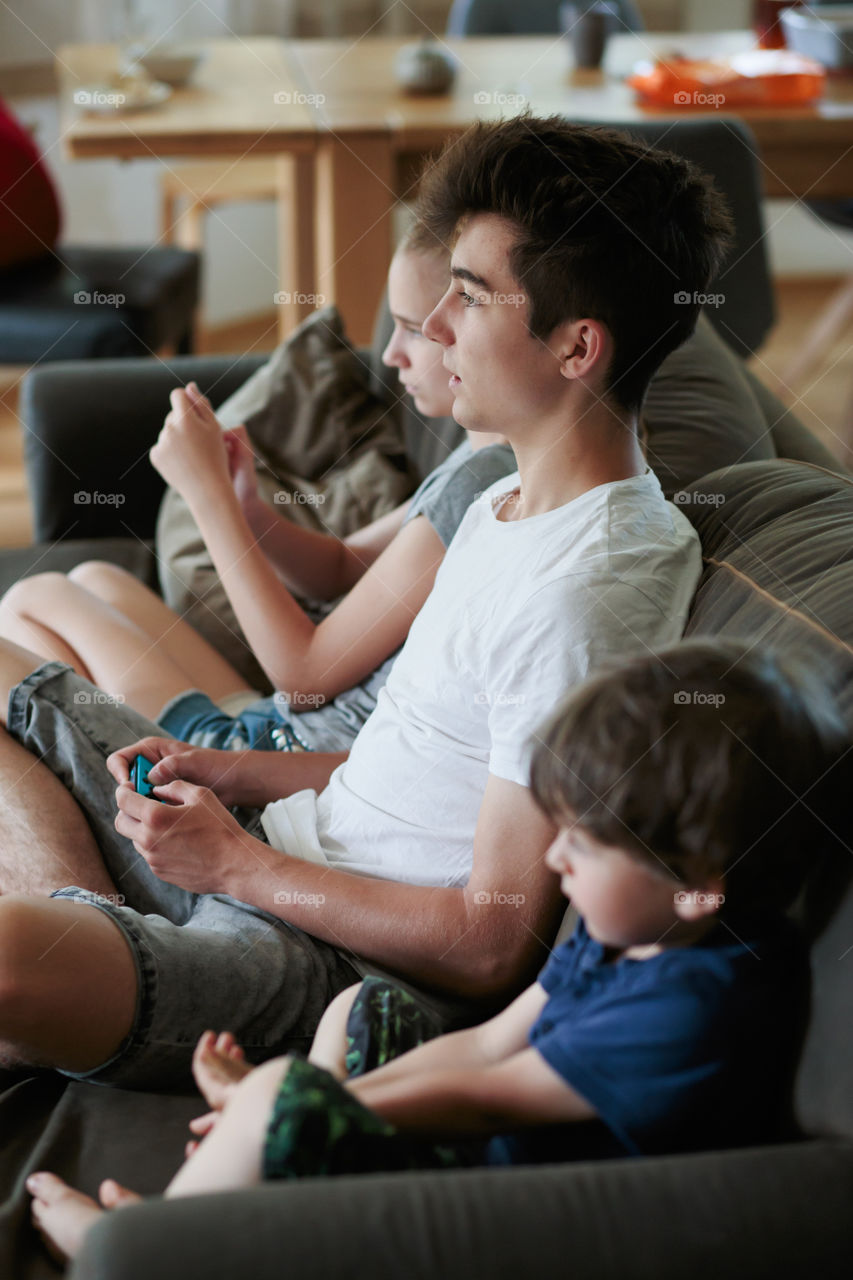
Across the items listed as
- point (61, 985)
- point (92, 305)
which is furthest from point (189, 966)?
point (92, 305)

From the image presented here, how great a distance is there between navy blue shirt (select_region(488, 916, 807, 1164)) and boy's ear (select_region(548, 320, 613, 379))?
0.53 metres

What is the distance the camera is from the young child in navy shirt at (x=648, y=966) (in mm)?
822

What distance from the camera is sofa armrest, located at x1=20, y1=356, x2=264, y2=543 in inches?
83.0

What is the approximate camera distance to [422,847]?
1.19 meters

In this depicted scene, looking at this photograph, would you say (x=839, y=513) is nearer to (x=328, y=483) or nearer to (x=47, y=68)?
(x=328, y=483)

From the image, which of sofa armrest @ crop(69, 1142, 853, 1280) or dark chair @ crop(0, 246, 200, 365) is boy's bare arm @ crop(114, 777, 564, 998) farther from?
dark chair @ crop(0, 246, 200, 365)

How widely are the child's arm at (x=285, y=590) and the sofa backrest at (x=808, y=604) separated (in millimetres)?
316

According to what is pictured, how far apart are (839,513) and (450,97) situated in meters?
2.44

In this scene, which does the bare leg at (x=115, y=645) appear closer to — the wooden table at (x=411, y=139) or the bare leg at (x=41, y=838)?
the bare leg at (x=41, y=838)

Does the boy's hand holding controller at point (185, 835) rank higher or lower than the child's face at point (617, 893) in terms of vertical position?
lower

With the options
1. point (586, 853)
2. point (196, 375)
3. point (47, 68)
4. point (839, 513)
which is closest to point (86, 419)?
point (196, 375)

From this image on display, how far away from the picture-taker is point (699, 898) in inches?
32.7

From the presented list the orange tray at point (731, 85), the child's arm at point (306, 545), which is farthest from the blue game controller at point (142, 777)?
the orange tray at point (731, 85)

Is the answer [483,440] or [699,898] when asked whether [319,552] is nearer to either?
[483,440]
